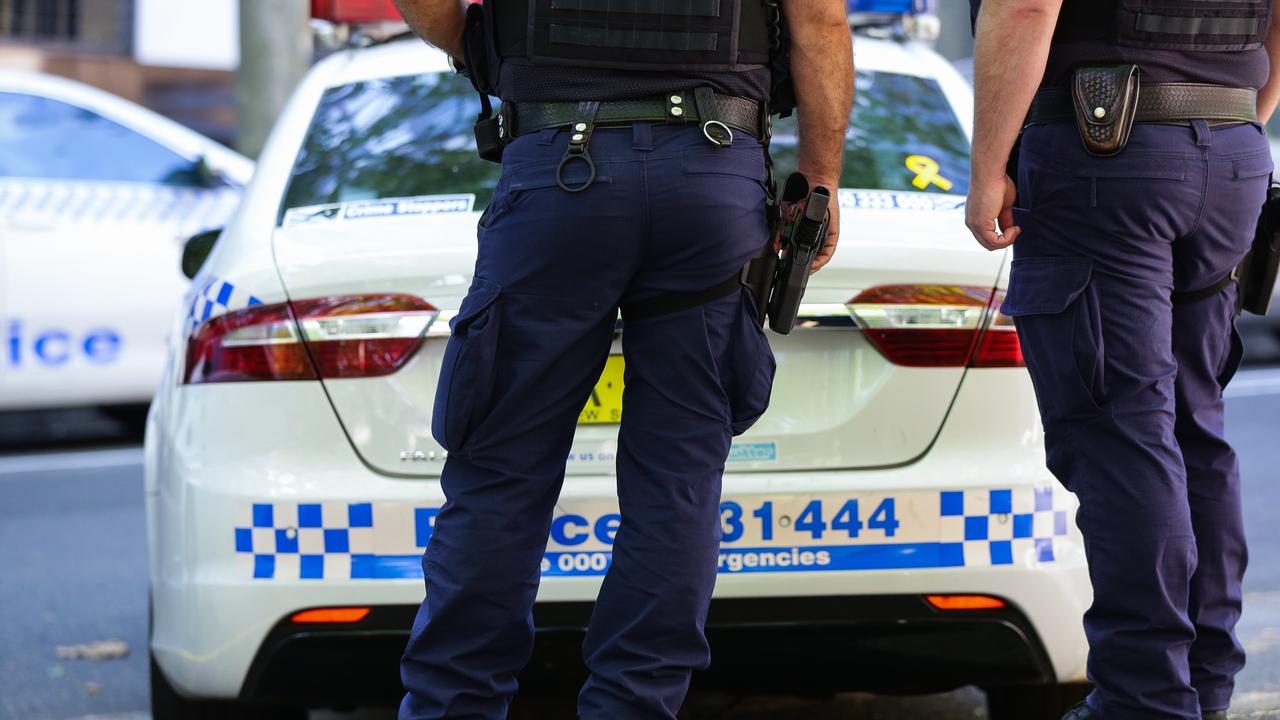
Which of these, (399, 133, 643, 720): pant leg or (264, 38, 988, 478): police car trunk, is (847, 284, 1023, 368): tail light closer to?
(264, 38, 988, 478): police car trunk

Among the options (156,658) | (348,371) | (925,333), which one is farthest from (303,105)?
(925,333)

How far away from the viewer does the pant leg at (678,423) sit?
2.30m

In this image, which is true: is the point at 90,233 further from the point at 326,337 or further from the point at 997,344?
the point at 997,344

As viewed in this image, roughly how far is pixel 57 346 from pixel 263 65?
3.84m

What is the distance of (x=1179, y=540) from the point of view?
254 centimetres

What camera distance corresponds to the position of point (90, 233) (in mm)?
7000

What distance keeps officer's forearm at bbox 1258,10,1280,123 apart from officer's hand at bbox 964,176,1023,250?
19.5 inches

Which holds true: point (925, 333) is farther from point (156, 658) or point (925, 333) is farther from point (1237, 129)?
point (156, 658)

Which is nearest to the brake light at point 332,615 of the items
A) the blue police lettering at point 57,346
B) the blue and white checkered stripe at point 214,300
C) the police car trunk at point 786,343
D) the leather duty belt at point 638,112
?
the police car trunk at point 786,343

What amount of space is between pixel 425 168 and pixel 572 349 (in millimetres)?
1128

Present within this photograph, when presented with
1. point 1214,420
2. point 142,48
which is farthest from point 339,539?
point 142,48

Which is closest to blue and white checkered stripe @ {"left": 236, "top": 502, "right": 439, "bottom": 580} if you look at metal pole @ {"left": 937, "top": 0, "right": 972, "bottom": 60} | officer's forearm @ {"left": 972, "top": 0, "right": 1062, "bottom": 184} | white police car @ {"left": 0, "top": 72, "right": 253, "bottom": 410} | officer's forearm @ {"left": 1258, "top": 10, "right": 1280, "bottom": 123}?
officer's forearm @ {"left": 972, "top": 0, "right": 1062, "bottom": 184}

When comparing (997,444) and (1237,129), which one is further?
(997,444)

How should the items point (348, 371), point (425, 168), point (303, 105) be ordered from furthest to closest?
1. point (303, 105)
2. point (425, 168)
3. point (348, 371)
